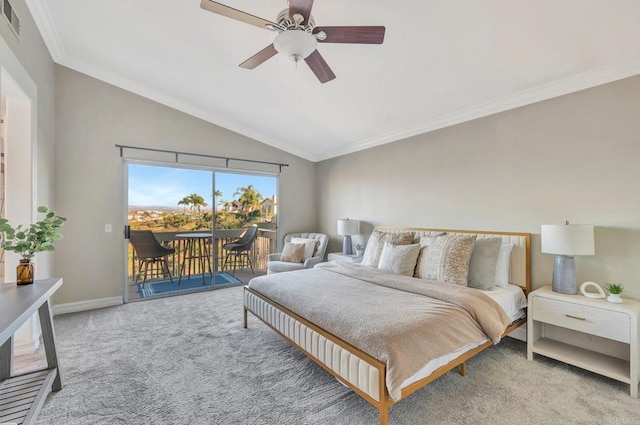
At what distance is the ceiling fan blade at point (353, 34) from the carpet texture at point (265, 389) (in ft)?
8.29

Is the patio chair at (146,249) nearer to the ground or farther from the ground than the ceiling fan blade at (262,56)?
nearer to the ground

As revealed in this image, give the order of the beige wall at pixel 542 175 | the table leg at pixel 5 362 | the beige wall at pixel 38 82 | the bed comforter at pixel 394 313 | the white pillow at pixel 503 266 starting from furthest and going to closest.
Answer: the white pillow at pixel 503 266 → the beige wall at pixel 542 175 → the beige wall at pixel 38 82 → the table leg at pixel 5 362 → the bed comforter at pixel 394 313

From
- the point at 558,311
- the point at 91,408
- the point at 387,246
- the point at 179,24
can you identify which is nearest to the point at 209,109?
the point at 179,24

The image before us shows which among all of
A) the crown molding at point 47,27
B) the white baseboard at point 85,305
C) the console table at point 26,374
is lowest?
the white baseboard at point 85,305

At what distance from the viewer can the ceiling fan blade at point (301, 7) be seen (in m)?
1.71

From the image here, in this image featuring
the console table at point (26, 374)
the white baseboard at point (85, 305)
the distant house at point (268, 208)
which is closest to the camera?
the console table at point (26, 374)

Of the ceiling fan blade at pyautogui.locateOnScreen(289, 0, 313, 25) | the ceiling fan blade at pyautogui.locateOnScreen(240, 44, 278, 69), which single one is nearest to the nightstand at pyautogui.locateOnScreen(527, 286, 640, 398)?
the ceiling fan blade at pyautogui.locateOnScreen(289, 0, 313, 25)

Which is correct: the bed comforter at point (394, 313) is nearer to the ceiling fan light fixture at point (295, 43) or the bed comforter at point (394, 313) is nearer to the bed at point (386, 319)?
the bed at point (386, 319)

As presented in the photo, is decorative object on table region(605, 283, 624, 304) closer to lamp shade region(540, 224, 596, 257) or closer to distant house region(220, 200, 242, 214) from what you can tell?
lamp shade region(540, 224, 596, 257)

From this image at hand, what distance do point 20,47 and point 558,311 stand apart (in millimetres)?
5218

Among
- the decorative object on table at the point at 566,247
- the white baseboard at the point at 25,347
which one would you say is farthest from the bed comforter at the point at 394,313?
the white baseboard at the point at 25,347

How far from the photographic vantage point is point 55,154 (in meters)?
3.76

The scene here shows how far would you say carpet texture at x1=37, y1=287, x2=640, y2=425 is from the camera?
187cm

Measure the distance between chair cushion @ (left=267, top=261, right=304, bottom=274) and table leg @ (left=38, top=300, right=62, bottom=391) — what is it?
2.92 meters
